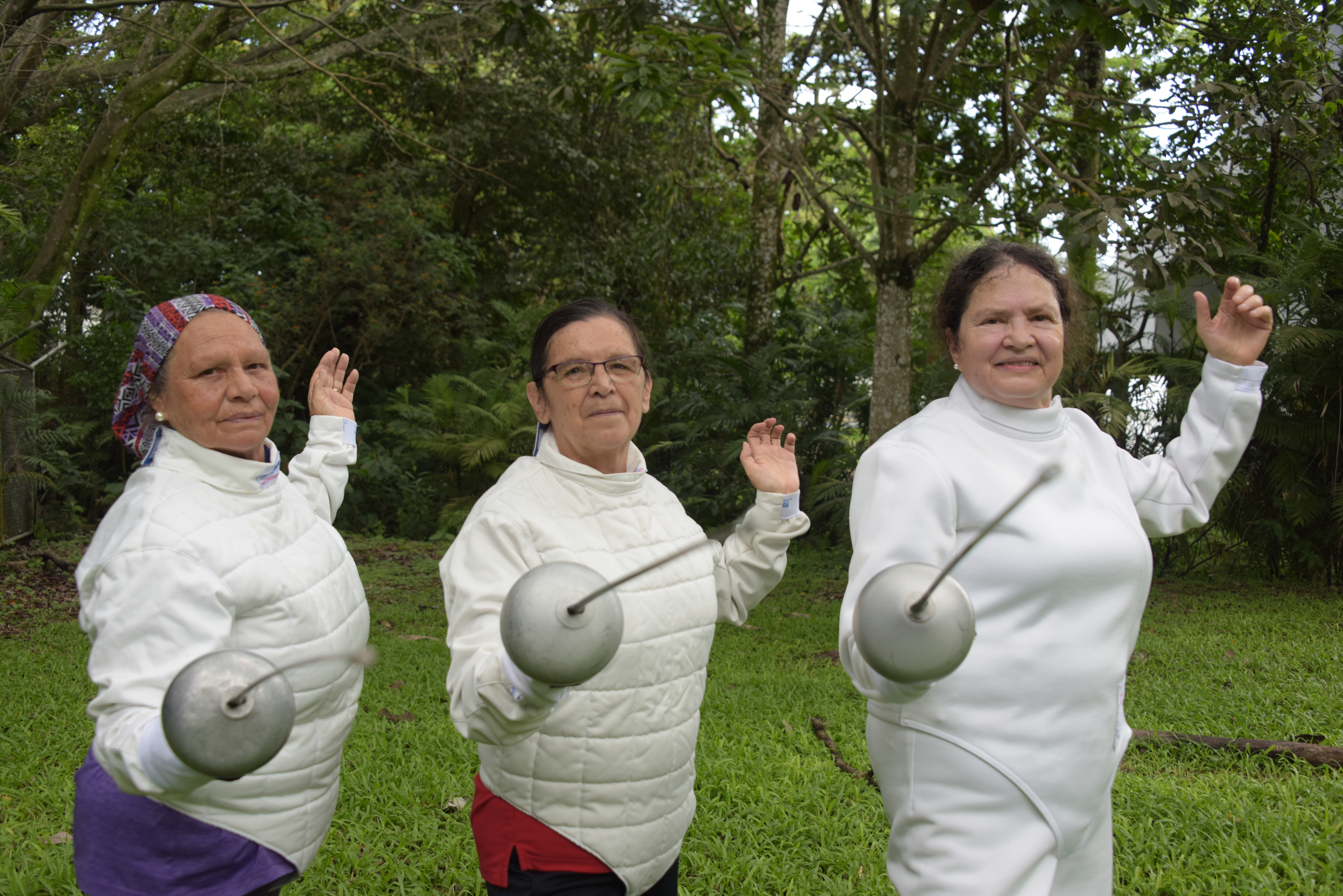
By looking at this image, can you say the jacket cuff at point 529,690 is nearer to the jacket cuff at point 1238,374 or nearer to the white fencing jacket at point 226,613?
the white fencing jacket at point 226,613

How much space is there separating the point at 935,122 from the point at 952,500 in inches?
275

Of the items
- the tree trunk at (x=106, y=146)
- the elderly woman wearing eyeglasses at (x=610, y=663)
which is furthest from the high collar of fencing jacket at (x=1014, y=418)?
the tree trunk at (x=106, y=146)

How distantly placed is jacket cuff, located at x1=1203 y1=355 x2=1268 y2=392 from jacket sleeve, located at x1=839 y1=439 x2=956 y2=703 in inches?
28.4

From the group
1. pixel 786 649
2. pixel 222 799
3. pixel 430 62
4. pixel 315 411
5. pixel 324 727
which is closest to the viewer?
pixel 222 799

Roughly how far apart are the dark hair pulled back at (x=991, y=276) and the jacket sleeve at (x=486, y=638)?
1.02 m

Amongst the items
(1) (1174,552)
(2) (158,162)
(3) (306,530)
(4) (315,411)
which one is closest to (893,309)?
(1) (1174,552)

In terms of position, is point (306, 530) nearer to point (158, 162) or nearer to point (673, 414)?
point (673, 414)

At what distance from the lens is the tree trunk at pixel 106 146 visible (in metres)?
6.43

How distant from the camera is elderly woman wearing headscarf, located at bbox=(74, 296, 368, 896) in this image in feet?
5.23

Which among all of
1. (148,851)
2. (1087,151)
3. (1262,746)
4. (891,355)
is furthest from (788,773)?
(1087,151)

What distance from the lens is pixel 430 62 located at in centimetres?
1038

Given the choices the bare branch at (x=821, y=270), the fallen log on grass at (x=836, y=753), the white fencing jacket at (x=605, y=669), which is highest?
the bare branch at (x=821, y=270)

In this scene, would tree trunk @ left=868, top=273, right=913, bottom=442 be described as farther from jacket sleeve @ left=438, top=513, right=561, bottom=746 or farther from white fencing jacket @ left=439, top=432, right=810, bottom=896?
jacket sleeve @ left=438, top=513, right=561, bottom=746

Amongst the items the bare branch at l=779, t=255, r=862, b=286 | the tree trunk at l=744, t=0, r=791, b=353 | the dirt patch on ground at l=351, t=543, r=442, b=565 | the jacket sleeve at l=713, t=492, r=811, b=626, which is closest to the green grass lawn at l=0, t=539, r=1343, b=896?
the jacket sleeve at l=713, t=492, r=811, b=626
